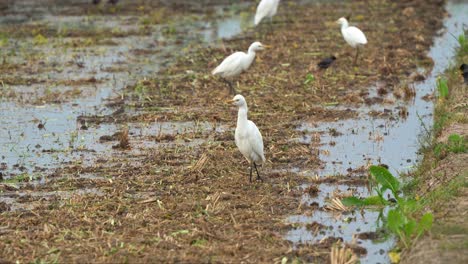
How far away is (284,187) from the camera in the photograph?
10203 mm

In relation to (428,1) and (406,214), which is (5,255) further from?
(428,1)

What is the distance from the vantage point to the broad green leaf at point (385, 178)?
950cm

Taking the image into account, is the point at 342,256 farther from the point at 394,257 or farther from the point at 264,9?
the point at 264,9

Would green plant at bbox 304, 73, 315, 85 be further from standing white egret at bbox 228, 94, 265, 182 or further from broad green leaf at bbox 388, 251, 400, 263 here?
broad green leaf at bbox 388, 251, 400, 263

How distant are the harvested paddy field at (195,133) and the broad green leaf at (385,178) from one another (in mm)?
295

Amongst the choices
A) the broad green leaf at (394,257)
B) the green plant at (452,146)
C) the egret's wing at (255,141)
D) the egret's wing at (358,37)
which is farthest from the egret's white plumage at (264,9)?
the broad green leaf at (394,257)

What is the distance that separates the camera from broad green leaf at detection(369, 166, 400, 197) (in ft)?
31.2

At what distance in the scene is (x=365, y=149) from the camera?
39.6 feet

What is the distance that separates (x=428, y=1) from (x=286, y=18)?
167 inches

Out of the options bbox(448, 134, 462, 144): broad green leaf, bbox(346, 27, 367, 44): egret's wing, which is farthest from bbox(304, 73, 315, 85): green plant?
bbox(448, 134, 462, 144): broad green leaf

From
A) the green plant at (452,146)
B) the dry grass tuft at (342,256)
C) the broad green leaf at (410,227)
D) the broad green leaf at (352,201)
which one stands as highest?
the green plant at (452,146)

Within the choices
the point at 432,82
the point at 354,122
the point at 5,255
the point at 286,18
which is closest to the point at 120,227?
the point at 5,255

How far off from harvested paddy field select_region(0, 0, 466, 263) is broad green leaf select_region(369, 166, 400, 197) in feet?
0.97

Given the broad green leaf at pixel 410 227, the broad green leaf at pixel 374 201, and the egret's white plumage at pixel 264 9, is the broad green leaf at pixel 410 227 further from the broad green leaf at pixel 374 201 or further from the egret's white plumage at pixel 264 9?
the egret's white plumage at pixel 264 9
